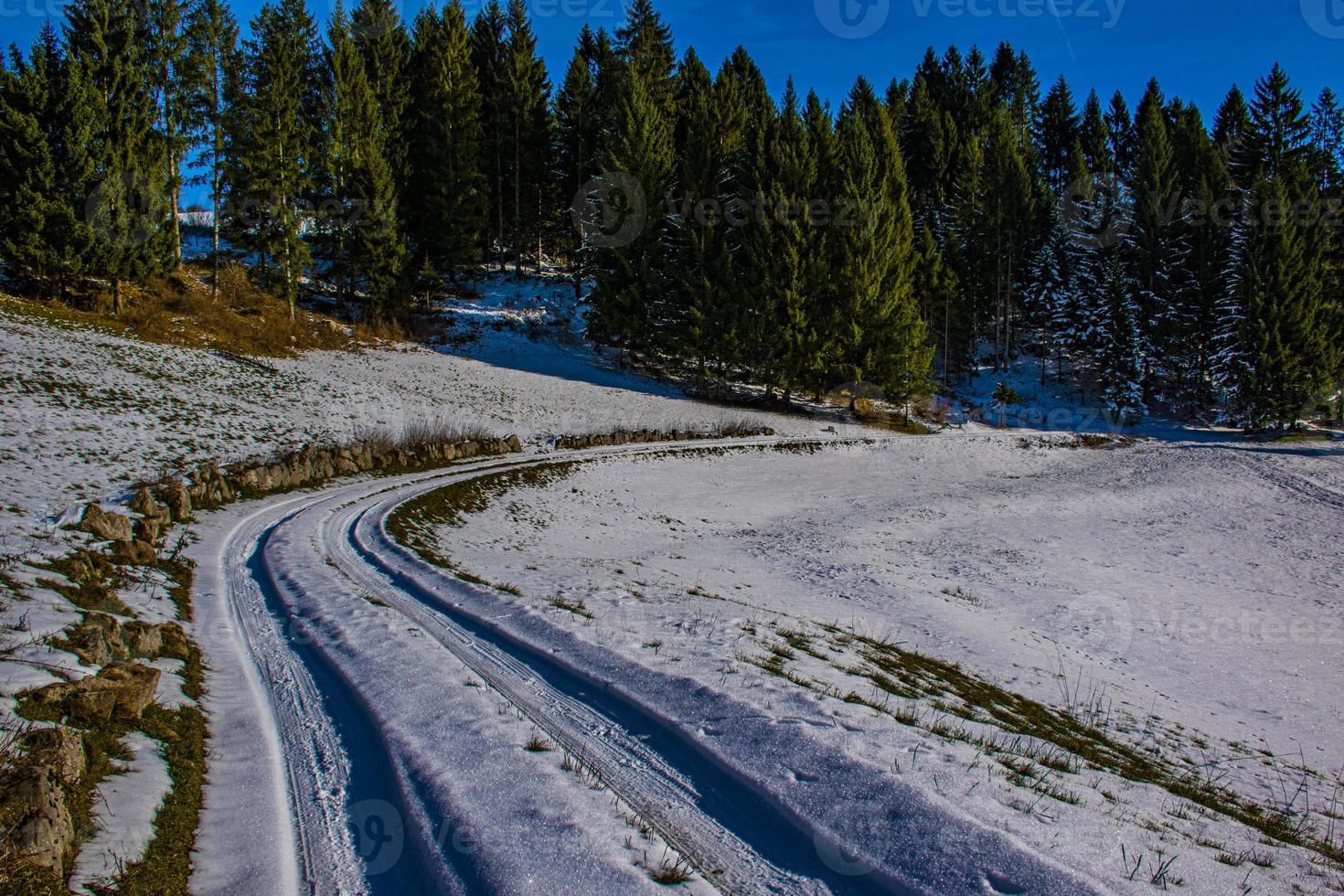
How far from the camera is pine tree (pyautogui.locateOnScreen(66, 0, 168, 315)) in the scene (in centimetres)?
3023

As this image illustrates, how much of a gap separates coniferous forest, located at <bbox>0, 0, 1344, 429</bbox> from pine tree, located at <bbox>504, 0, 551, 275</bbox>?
0.23 meters

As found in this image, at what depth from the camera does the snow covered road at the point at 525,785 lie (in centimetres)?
370

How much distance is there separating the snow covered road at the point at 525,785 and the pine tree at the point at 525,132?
50562mm

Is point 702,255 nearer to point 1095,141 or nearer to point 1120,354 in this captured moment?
point 1120,354

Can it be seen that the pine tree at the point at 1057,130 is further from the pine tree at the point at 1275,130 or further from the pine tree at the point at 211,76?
the pine tree at the point at 211,76

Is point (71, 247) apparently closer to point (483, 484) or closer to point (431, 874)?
point (483, 484)

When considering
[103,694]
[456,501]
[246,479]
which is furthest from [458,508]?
[103,694]

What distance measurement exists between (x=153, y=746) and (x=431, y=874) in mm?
2807

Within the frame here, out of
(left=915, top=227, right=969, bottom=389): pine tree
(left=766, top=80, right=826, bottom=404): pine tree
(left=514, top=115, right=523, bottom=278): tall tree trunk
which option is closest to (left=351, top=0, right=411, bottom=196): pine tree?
(left=514, top=115, right=523, bottom=278): tall tree trunk

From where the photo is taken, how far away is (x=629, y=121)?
41875 millimetres

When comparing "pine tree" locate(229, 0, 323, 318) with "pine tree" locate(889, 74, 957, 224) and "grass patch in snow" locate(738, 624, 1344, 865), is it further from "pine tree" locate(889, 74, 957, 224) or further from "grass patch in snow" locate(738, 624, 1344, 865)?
"pine tree" locate(889, 74, 957, 224)

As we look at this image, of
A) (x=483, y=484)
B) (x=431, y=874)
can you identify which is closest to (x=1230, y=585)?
(x=431, y=874)

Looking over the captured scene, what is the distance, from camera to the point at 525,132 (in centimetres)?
5434

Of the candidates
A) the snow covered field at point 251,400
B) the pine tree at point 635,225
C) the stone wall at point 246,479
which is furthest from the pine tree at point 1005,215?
the stone wall at point 246,479
